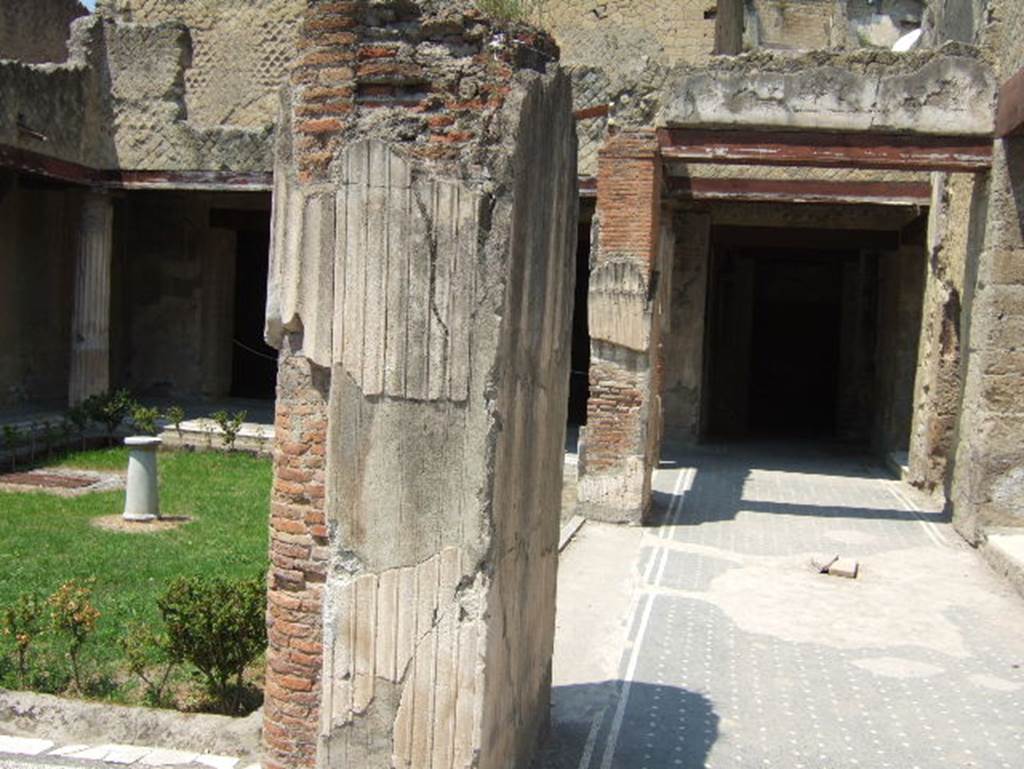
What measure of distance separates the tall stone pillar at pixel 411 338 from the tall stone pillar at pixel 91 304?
11.6 metres

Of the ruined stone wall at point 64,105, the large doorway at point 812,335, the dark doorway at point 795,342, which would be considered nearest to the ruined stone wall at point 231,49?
the ruined stone wall at point 64,105

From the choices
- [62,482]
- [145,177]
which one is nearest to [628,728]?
[62,482]

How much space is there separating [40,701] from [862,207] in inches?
452

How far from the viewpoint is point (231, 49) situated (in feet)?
52.8

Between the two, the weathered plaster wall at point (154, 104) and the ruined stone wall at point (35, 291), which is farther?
the ruined stone wall at point (35, 291)

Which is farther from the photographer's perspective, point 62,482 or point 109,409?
point 109,409

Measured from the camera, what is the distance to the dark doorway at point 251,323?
58.4ft

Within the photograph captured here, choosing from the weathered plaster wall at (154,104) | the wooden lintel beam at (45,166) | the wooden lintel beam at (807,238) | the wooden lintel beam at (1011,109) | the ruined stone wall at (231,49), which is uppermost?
the ruined stone wall at (231,49)

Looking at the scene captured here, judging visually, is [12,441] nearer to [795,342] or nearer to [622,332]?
[622,332]

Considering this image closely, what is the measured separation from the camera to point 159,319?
632 inches

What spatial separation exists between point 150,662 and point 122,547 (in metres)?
2.59

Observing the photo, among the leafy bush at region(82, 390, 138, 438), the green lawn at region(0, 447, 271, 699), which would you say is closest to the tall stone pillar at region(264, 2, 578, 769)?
the green lawn at region(0, 447, 271, 699)

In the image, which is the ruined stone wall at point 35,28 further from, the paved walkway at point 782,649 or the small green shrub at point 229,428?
the paved walkway at point 782,649

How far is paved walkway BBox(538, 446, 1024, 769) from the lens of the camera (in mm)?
4457
